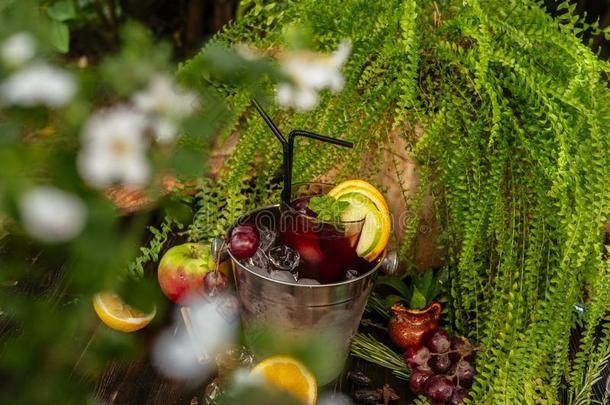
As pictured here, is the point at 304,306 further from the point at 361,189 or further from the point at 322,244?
the point at 361,189

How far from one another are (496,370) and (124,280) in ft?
3.17

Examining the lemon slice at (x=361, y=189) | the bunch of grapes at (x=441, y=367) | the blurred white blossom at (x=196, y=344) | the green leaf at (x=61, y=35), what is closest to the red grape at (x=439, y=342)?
the bunch of grapes at (x=441, y=367)

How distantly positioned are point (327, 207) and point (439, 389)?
1.24 ft

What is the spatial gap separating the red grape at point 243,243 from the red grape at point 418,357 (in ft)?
1.18

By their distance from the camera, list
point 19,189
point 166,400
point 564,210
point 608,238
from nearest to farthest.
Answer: point 19,189 < point 564,210 < point 166,400 < point 608,238

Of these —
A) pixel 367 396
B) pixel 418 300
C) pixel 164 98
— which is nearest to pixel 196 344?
pixel 367 396

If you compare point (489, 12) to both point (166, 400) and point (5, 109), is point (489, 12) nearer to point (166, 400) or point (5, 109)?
point (166, 400)

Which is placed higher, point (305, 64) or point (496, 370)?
point (305, 64)

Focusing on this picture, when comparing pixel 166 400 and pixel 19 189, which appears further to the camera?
pixel 166 400

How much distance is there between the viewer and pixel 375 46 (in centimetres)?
131

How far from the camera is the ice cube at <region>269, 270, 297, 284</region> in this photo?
1.18 meters

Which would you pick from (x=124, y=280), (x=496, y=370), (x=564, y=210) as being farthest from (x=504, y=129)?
(x=124, y=280)

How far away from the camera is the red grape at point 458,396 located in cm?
122

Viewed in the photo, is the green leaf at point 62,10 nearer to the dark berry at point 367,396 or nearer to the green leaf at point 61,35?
the green leaf at point 61,35
